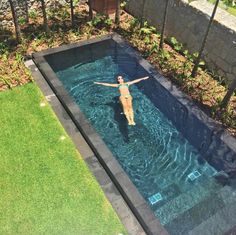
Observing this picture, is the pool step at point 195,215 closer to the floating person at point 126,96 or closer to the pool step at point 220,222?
the pool step at point 220,222

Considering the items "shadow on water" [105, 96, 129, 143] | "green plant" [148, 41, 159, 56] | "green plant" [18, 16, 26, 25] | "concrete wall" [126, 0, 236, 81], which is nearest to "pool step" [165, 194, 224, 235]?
"shadow on water" [105, 96, 129, 143]

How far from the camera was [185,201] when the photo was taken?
9.97 metres

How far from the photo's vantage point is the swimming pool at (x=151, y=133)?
32.7 ft

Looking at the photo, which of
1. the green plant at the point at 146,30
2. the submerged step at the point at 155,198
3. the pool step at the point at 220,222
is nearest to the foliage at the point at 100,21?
the green plant at the point at 146,30

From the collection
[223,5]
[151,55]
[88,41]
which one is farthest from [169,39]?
[88,41]

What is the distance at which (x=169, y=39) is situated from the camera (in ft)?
51.5

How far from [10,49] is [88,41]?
3.32 m

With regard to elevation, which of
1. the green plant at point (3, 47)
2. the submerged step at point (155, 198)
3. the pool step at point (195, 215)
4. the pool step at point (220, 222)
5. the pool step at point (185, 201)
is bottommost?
the submerged step at point (155, 198)

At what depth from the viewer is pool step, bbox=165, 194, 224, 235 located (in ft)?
30.1

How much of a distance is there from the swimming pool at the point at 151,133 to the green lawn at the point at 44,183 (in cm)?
82

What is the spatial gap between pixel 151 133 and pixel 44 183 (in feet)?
13.2

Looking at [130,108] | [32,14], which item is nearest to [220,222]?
[130,108]

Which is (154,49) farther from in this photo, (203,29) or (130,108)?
(130,108)

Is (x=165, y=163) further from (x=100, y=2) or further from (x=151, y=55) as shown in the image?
(x=100, y=2)
